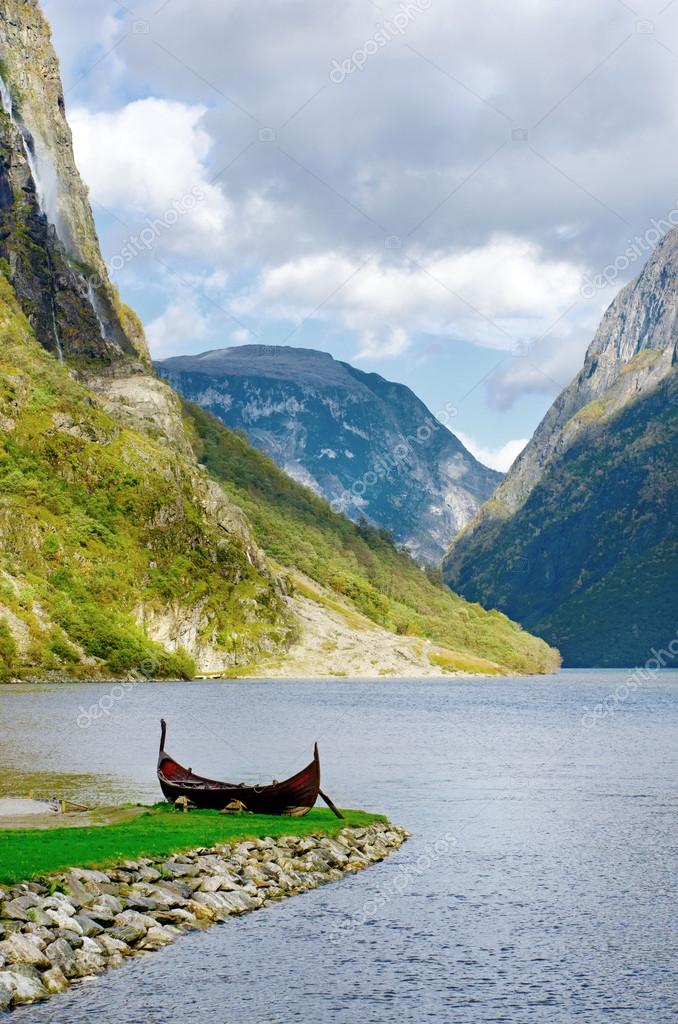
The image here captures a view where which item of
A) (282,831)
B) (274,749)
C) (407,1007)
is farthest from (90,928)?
(274,749)

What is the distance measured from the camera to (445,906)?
37.0m

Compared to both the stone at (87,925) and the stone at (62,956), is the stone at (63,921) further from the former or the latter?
the stone at (62,956)

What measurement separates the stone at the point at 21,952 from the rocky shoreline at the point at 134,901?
0.02 meters

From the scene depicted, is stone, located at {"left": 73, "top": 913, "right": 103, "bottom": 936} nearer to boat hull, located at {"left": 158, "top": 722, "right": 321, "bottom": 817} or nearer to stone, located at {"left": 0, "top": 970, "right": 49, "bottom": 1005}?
stone, located at {"left": 0, "top": 970, "right": 49, "bottom": 1005}

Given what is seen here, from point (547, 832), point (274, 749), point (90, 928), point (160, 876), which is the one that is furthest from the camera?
point (274, 749)

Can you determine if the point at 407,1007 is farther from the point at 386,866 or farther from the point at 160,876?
the point at 386,866

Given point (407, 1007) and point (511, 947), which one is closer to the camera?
point (407, 1007)

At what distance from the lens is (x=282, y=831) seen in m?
44.8

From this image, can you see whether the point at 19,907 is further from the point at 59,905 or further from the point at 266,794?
the point at 266,794

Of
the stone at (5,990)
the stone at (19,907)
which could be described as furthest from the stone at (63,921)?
the stone at (5,990)

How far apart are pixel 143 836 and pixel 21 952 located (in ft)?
46.2

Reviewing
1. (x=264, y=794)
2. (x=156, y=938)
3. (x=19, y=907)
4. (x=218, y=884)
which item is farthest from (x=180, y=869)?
(x=264, y=794)

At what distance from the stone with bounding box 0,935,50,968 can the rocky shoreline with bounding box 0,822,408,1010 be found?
0.08 ft

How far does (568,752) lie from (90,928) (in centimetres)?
7499
